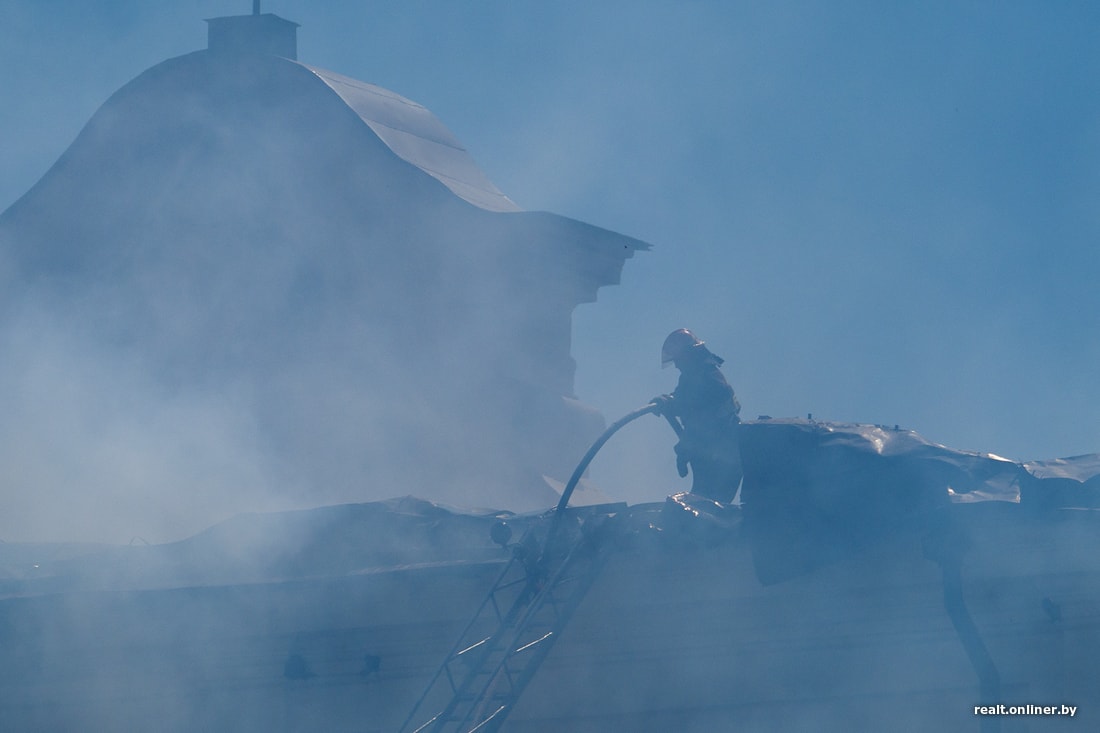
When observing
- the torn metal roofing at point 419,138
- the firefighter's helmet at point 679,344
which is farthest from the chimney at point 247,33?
the firefighter's helmet at point 679,344

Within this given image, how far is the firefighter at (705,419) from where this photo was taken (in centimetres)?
976

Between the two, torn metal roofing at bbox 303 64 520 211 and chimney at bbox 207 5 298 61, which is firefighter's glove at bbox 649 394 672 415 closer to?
torn metal roofing at bbox 303 64 520 211

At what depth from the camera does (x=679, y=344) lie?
9.88m

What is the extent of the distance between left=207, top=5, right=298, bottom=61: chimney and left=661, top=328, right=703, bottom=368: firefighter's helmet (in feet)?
28.3

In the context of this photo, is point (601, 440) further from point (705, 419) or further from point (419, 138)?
point (419, 138)

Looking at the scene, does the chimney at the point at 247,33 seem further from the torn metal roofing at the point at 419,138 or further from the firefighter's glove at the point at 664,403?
the firefighter's glove at the point at 664,403

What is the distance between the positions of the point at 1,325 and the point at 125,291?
1.68 m

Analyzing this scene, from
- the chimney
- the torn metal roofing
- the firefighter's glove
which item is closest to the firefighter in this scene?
the firefighter's glove

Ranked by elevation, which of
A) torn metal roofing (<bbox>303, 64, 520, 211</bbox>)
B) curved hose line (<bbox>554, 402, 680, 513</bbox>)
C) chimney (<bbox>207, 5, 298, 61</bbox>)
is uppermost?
chimney (<bbox>207, 5, 298, 61</bbox>)

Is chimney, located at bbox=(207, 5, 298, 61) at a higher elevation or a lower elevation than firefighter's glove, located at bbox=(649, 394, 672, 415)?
higher

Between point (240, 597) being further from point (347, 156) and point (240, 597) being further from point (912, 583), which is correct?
point (347, 156)

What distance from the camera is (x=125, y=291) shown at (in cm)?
1636

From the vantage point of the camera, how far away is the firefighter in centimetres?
976

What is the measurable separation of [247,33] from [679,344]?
895 cm
